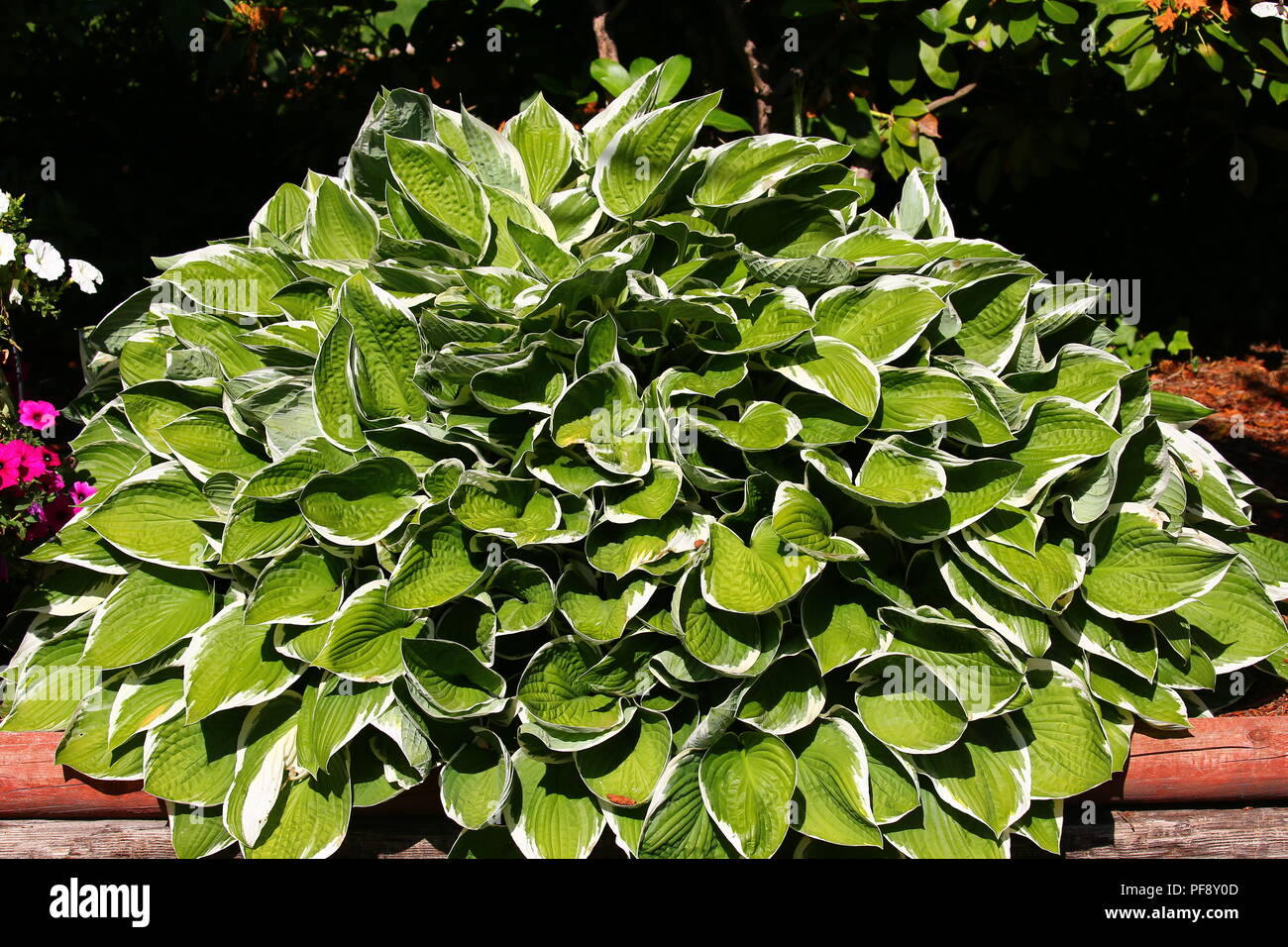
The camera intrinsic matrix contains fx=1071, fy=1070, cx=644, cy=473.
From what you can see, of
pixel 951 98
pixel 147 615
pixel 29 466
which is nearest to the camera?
pixel 147 615

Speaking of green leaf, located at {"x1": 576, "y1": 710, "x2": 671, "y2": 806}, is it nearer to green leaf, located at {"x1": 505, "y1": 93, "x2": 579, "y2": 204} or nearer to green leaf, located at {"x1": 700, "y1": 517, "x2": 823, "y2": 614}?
green leaf, located at {"x1": 700, "y1": 517, "x2": 823, "y2": 614}

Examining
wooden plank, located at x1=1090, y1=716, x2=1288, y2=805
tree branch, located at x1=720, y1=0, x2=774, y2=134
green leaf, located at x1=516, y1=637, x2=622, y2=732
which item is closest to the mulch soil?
wooden plank, located at x1=1090, y1=716, x2=1288, y2=805

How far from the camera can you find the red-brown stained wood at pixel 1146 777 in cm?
201

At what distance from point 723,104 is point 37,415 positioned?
7.84 ft

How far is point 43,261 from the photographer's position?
2348 millimetres

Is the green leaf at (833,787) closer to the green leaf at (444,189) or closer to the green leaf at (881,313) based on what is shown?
the green leaf at (881,313)

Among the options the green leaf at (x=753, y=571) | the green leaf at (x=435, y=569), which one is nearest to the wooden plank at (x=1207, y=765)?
the green leaf at (x=753, y=571)

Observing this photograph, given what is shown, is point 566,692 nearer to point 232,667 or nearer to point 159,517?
point 232,667

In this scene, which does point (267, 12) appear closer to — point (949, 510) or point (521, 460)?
point (521, 460)

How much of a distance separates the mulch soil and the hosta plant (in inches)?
61.0

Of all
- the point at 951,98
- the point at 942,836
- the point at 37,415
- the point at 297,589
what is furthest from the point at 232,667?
the point at 951,98

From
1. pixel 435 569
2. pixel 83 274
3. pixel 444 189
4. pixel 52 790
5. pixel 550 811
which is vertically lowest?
pixel 52 790

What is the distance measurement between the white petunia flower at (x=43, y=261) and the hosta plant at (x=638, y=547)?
474mm

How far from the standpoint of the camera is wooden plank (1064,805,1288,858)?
2.04 metres
